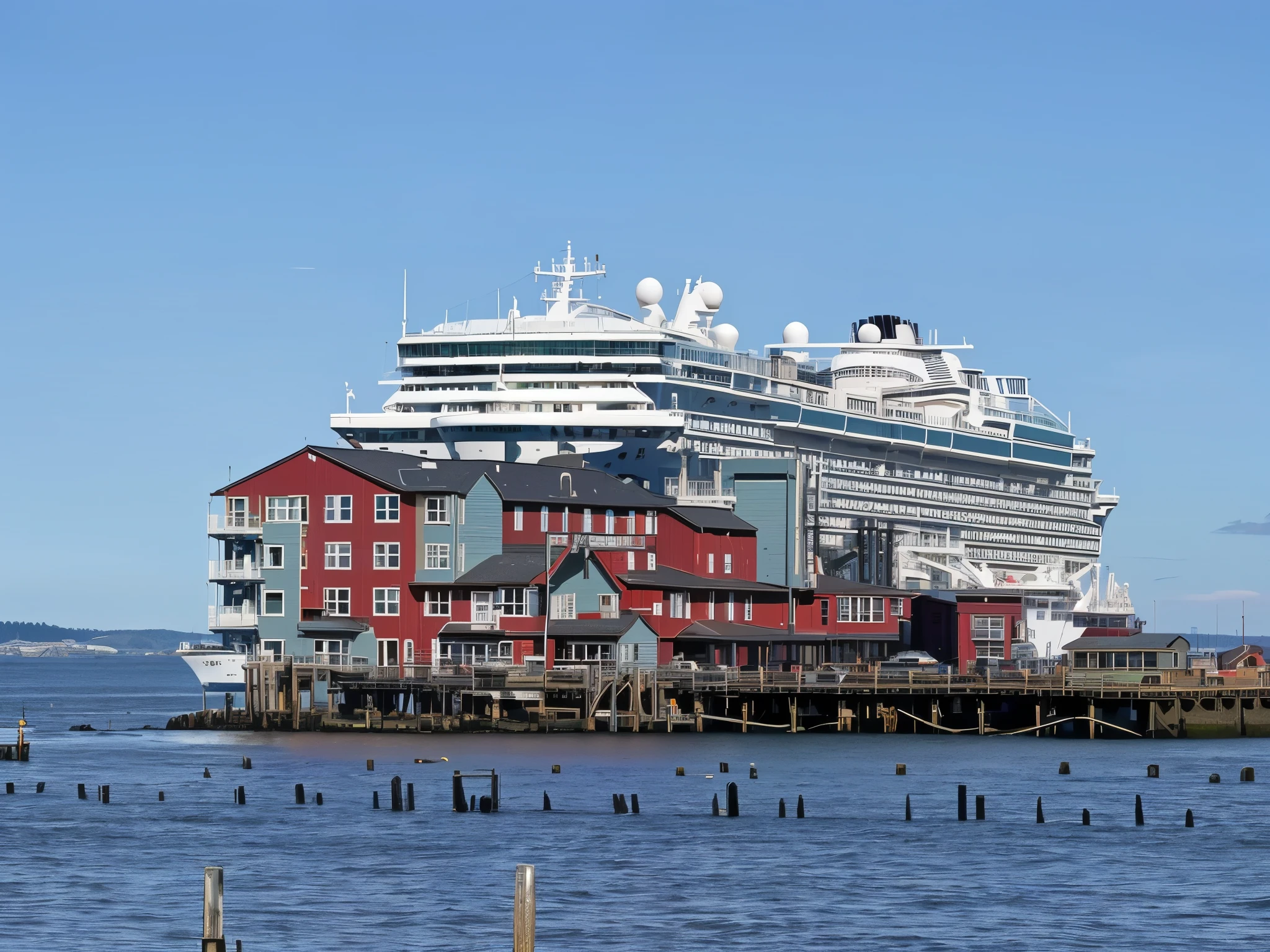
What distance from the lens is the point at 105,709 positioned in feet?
462

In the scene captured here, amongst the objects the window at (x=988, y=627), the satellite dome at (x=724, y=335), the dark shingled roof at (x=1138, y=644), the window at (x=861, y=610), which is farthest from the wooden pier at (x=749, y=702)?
the satellite dome at (x=724, y=335)

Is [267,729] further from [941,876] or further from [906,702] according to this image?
[941,876]

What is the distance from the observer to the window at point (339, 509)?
329 ft

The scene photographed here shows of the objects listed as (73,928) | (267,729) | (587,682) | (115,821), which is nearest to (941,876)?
(73,928)

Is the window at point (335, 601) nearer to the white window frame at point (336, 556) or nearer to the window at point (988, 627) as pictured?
the white window frame at point (336, 556)

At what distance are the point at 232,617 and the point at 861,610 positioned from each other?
3080cm

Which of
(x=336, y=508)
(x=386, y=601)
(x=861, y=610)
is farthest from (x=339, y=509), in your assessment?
(x=861, y=610)

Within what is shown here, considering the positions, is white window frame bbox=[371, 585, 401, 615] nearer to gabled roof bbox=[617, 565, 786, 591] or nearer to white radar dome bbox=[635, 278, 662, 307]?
gabled roof bbox=[617, 565, 786, 591]

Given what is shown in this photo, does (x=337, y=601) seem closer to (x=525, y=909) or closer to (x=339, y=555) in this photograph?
(x=339, y=555)

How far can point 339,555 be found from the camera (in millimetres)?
100438

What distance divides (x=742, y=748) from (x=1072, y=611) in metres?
64.6

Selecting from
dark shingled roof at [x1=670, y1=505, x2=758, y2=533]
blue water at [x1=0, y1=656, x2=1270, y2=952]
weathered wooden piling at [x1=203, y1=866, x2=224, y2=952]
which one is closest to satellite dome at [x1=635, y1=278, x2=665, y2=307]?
dark shingled roof at [x1=670, y1=505, x2=758, y2=533]

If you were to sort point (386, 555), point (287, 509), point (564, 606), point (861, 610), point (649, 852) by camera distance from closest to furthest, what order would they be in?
point (649, 852) → point (564, 606) → point (386, 555) → point (287, 509) → point (861, 610)

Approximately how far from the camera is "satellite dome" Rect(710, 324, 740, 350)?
145500 mm
